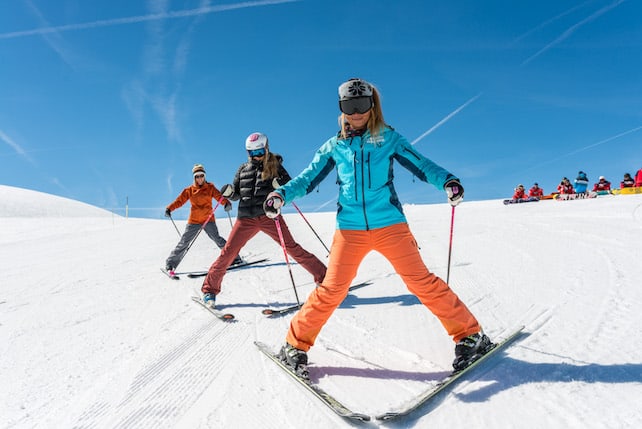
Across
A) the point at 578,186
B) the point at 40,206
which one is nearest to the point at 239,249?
the point at 578,186

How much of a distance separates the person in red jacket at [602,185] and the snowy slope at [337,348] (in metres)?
20.3

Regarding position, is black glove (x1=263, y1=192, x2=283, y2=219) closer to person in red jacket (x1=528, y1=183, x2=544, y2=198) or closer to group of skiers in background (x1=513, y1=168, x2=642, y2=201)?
group of skiers in background (x1=513, y1=168, x2=642, y2=201)

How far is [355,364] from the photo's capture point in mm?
3174

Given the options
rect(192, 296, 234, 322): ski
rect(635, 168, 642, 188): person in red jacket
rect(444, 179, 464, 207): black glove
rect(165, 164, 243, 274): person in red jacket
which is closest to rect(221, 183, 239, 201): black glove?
rect(192, 296, 234, 322): ski

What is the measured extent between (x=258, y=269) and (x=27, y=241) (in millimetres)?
10292

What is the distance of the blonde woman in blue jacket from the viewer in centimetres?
292

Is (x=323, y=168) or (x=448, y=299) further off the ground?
(x=323, y=168)

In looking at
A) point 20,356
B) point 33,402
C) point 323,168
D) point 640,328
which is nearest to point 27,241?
point 20,356

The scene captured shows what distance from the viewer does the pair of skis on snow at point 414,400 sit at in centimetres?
232

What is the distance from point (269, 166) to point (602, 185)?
25902mm

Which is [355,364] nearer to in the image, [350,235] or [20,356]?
[350,235]

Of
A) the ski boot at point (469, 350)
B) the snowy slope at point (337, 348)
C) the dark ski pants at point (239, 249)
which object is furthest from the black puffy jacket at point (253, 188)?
the ski boot at point (469, 350)

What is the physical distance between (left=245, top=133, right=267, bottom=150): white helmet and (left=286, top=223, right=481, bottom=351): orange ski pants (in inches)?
103

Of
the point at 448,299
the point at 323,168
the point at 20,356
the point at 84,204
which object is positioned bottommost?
the point at 20,356
